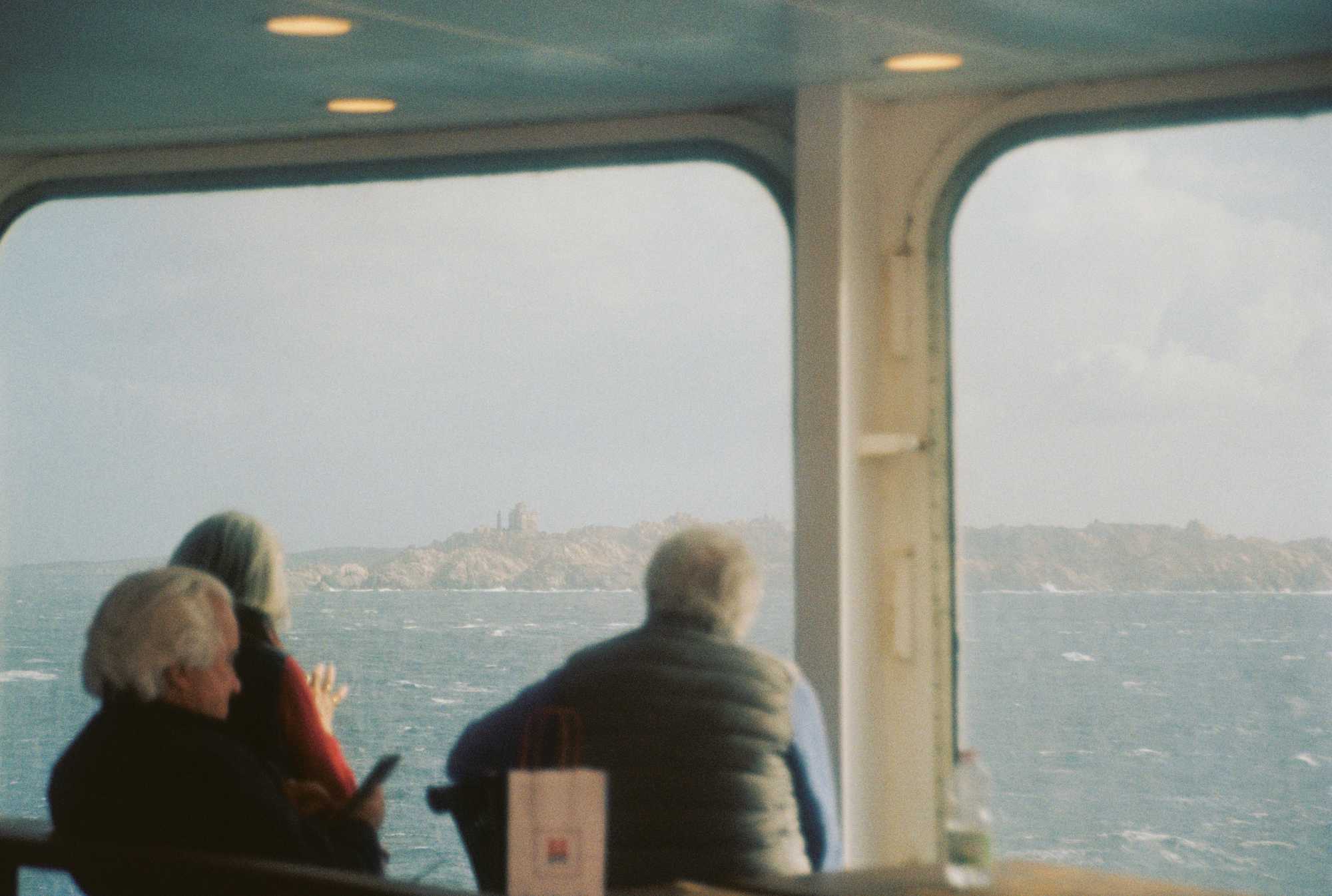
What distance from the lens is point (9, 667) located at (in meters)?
4.84

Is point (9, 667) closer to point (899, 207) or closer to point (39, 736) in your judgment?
point (39, 736)

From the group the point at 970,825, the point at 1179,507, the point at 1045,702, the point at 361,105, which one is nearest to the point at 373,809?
the point at 970,825

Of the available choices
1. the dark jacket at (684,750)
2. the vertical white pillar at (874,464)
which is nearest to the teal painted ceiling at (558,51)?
the vertical white pillar at (874,464)

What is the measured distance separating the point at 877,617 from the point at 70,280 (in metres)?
25.3

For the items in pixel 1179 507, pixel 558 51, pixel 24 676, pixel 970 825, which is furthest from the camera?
pixel 1179 507

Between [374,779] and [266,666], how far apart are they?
46 cm

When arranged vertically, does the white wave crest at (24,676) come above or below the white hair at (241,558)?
below

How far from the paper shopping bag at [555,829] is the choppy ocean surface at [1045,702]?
100 millimetres

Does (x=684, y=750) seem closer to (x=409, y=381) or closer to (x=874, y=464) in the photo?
(x=874, y=464)

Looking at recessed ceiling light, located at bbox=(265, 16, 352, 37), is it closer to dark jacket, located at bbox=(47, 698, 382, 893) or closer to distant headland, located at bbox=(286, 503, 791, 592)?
dark jacket, located at bbox=(47, 698, 382, 893)

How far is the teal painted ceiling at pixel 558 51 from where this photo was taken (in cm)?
299

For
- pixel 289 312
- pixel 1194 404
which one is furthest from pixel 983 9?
pixel 1194 404

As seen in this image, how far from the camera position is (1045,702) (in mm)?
26000

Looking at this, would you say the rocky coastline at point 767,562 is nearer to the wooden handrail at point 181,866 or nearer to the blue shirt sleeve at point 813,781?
the blue shirt sleeve at point 813,781
